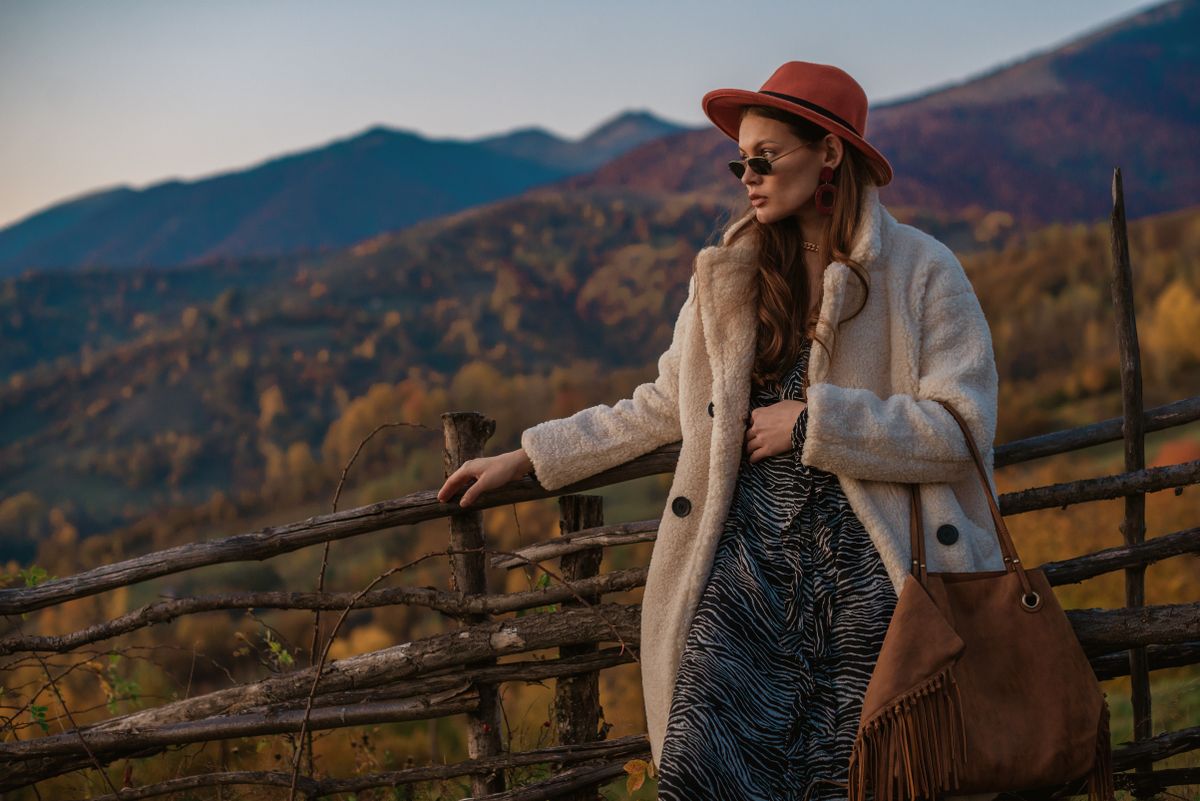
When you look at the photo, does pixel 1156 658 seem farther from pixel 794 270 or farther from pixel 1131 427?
pixel 794 270

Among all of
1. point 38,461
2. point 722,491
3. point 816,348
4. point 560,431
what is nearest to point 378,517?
point 560,431

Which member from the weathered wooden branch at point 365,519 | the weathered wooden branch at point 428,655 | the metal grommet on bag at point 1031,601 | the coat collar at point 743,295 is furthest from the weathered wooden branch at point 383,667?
the metal grommet on bag at point 1031,601

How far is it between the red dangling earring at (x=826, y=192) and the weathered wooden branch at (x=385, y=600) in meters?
1.07

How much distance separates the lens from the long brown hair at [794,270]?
2.31m

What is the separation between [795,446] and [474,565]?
1100mm

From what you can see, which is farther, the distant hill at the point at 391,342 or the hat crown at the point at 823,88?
the distant hill at the point at 391,342

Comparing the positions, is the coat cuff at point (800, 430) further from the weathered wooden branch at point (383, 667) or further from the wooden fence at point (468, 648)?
the weathered wooden branch at point (383, 667)

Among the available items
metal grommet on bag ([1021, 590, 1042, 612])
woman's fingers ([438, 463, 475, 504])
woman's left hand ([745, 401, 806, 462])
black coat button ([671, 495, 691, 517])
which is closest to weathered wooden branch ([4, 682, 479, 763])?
woman's fingers ([438, 463, 475, 504])

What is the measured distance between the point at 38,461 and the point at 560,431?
237ft

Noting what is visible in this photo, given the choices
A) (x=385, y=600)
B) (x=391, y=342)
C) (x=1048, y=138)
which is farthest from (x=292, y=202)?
(x=385, y=600)

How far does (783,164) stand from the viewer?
7.61 feet

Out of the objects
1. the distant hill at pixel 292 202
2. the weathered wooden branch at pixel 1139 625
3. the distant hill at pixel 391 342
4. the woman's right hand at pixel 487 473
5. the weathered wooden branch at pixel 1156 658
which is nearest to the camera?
the weathered wooden branch at pixel 1139 625

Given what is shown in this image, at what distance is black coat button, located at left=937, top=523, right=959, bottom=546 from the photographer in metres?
2.11

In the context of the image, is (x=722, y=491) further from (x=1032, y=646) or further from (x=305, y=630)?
(x=305, y=630)
